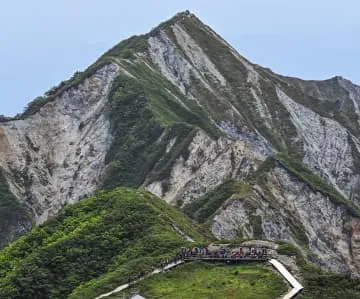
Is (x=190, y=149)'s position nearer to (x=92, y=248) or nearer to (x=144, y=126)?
(x=144, y=126)

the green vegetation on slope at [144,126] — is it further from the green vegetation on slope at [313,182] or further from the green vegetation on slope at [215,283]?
the green vegetation on slope at [215,283]

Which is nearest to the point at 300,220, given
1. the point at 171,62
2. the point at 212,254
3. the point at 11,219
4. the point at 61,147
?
the point at 212,254

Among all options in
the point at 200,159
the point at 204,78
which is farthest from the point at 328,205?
the point at 204,78

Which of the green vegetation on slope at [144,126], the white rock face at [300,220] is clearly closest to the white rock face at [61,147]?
the green vegetation on slope at [144,126]

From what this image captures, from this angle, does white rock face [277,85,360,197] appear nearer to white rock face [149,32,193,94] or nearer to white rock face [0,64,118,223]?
white rock face [149,32,193,94]

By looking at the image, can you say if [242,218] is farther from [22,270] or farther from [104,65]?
[104,65]
